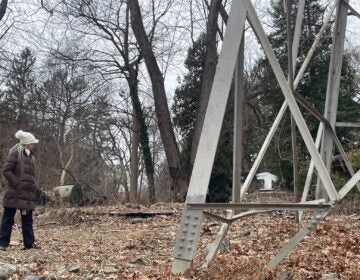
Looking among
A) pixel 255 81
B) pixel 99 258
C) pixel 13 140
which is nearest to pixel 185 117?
pixel 255 81

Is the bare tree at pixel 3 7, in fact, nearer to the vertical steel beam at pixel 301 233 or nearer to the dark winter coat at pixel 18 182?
the dark winter coat at pixel 18 182

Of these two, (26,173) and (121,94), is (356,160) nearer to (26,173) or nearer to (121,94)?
(26,173)

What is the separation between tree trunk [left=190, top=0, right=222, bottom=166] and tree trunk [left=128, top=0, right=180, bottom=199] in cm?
66

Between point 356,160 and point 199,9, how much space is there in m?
11.6

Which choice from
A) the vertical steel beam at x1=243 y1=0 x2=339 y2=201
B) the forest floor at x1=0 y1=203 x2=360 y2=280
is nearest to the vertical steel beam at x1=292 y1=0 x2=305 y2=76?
the vertical steel beam at x1=243 y1=0 x2=339 y2=201

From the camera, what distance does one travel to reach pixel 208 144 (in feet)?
14.6

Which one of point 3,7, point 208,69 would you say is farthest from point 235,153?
point 3,7

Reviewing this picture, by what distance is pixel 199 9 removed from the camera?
23.0 m

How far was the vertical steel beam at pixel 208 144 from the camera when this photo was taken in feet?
13.9

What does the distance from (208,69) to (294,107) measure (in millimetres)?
13909

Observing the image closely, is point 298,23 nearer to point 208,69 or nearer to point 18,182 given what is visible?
point 18,182

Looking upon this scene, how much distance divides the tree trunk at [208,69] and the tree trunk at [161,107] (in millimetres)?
Answer: 660

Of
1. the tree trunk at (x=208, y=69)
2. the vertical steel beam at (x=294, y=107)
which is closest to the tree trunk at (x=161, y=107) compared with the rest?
the tree trunk at (x=208, y=69)

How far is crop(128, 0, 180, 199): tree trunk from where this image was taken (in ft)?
59.0
